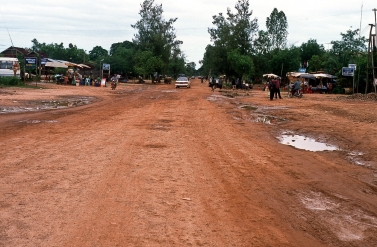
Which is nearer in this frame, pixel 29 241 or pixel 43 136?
pixel 29 241

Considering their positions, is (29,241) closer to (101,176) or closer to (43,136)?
(101,176)

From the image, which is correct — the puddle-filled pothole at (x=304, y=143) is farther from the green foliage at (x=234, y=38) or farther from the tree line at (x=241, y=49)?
the green foliage at (x=234, y=38)

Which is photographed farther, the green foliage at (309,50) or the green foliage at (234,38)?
the green foliage at (309,50)

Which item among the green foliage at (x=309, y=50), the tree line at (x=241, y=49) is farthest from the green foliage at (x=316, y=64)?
the green foliage at (x=309, y=50)

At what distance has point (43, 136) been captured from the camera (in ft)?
36.4

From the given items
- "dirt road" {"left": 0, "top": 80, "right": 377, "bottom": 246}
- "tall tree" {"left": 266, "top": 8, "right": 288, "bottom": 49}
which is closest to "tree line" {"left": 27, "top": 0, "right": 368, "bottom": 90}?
"tall tree" {"left": 266, "top": 8, "right": 288, "bottom": 49}

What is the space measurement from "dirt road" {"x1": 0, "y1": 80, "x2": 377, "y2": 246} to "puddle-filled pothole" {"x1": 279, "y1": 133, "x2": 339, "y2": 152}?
26 centimetres

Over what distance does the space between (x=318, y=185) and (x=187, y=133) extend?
5758 mm

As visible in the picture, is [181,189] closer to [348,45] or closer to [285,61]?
[348,45]

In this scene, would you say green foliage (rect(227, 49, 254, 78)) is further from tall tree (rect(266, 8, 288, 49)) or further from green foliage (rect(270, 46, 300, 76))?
tall tree (rect(266, 8, 288, 49))

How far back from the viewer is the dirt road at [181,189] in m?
4.66

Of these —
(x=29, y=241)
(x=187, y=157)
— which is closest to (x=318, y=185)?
(x=187, y=157)

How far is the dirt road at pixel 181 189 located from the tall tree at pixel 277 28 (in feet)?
217

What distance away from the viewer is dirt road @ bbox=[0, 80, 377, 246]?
183 inches
